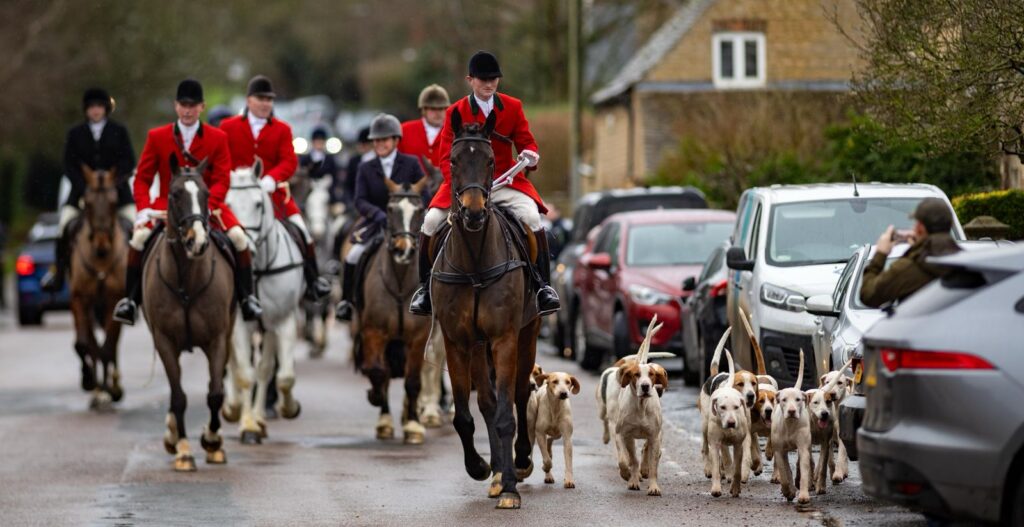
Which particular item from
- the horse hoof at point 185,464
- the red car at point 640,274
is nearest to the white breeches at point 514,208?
the horse hoof at point 185,464

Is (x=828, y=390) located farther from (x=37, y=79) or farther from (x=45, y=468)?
(x=37, y=79)

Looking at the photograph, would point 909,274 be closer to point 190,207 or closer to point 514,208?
point 514,208

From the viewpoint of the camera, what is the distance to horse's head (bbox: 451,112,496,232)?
1184 centimetres

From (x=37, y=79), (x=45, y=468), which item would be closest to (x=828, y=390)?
(x=45, y=468)

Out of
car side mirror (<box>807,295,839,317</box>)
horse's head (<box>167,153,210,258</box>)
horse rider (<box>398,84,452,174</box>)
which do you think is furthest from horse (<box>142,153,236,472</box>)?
car side mirror (<box>807,295,839,317</box>)

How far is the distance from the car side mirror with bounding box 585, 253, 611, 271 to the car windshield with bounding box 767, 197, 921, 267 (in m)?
5.31

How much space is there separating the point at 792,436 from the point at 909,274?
69.2 inches

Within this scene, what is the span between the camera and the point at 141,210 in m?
15.9

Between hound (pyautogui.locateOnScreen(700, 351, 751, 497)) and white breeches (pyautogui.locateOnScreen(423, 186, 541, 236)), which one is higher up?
white breeches (pyautogui.locateOnScreen(423, 186, 541, 236))

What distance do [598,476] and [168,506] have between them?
117 inches

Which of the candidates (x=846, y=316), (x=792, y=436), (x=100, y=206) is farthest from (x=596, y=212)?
(x=792, y=436)

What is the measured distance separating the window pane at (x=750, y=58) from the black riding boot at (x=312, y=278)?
3261 cm

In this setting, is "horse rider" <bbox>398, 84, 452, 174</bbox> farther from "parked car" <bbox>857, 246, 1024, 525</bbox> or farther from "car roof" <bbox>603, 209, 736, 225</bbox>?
"parked car" <bbox>857, 246, 1024, 525</bbox>

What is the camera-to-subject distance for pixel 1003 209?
58.2 ft
